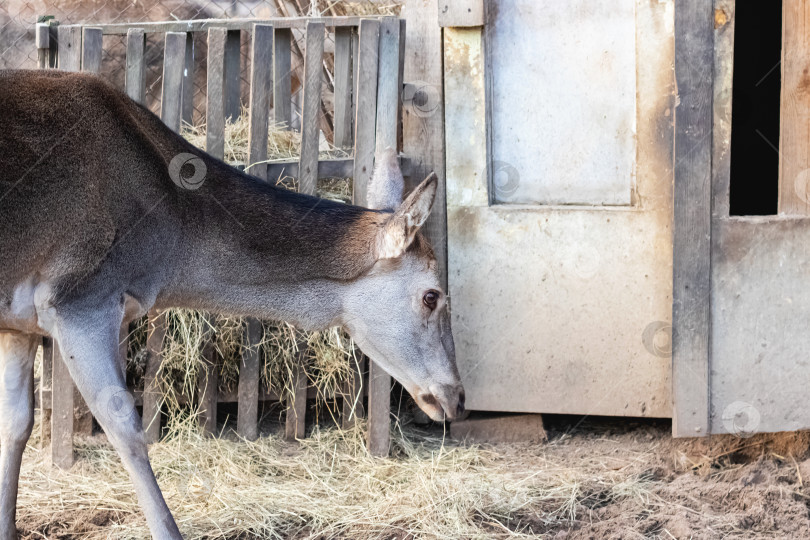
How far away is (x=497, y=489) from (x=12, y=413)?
8.20 ft

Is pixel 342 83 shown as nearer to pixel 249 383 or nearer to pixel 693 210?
pixel 249 383

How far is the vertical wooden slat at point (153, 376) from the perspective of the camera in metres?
5.30

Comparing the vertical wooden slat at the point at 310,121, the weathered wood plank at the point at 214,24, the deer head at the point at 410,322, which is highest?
the weathered wood plank at the point at 214,24

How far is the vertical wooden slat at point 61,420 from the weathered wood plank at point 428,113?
92.0 inches

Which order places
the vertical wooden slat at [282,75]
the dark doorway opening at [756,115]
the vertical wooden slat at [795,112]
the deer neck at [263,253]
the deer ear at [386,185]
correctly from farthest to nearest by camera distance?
the dark doorway opening at [756,115], the vertical wooden slat at [282,75], the vertical wooden slat at [795,112], the deer ear at [386,185], the deer neck at [263,253]

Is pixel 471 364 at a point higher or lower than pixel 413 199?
lower

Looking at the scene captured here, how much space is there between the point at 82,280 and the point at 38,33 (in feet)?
7.64

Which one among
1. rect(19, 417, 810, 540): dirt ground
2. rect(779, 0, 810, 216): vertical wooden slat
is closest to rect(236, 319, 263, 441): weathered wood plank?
rect(19, 417, 810, 540): dirt ground

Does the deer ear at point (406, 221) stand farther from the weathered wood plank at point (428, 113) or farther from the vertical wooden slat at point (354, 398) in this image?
the vertical wooden slat at point (354, 398)

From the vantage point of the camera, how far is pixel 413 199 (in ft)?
12.7

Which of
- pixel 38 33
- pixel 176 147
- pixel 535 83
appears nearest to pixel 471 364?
pixel 535 83

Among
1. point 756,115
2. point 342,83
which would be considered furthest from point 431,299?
point 756,115

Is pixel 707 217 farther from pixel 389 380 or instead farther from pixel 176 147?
pixel 176 147

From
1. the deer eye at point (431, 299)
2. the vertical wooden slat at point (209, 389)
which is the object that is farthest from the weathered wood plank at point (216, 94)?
the deer eye at point (431, 299)
